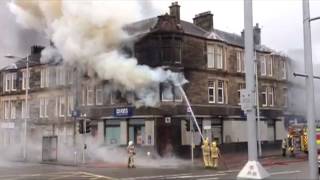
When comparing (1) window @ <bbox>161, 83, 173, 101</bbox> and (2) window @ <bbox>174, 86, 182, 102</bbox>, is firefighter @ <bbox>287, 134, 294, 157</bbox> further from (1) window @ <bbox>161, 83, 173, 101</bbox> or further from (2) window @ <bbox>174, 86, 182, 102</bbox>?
(1) window @ <bbox>161, 83, 173, 101</bbox>

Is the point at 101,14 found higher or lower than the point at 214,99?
higher

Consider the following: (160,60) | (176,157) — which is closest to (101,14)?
(160,60)

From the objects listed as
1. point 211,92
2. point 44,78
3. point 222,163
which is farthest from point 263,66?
point 44,78

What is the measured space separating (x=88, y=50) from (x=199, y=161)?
12.0m

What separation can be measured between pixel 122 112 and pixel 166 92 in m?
4.06

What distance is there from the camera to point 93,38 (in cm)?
3694

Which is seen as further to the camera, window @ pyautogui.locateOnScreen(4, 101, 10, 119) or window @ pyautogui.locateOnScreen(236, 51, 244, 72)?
window @ pyautogui.locateOnScreen(4, 101, 10, 119)

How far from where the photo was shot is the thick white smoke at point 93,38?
35.1 m

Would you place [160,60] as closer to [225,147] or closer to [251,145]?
[225,147]

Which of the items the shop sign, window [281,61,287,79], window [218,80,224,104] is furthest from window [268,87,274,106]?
the shop sign

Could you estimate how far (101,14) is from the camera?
3481 cm

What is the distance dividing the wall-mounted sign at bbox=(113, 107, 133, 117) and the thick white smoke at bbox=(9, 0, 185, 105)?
1629 mm

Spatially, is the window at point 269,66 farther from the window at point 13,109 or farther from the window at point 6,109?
the window at point 6,109

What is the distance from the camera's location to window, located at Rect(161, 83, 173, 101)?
4138cm
